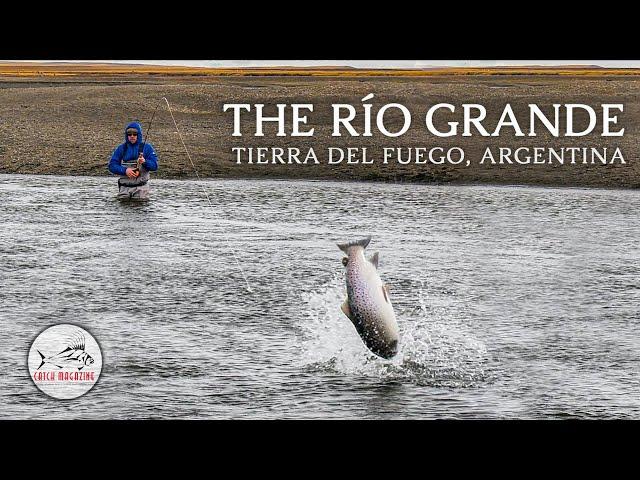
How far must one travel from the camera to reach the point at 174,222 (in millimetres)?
9414

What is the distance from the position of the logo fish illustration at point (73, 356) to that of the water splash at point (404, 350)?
104cm

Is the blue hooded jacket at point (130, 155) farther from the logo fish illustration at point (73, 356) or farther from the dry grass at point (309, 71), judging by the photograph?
the logo fish illustration at point (73, 356)

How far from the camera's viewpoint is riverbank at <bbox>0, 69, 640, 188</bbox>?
8461 millimetres

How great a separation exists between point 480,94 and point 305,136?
87cm

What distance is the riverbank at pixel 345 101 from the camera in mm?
8461

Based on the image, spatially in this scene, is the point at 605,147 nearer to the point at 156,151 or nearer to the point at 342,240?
the point at 342,240

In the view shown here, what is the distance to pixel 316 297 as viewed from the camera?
8477 mm

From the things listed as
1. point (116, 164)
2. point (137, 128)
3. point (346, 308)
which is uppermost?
point (137, 128)

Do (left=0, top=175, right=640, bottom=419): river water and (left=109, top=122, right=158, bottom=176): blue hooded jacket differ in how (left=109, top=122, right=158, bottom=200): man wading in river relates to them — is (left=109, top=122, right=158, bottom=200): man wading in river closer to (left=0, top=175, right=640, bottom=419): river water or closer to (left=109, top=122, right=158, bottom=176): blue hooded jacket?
(left=109, top=122, right=158, bottom=176): blue hooded jacket

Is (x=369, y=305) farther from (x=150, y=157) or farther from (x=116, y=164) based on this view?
(x=116, y=164)

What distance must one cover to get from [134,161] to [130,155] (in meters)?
0.04

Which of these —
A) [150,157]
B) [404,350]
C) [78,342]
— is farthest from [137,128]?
[404,350]

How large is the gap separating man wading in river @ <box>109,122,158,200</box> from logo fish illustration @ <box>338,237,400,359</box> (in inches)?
47.0

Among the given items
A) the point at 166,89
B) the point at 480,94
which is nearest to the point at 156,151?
the point at 166,89
